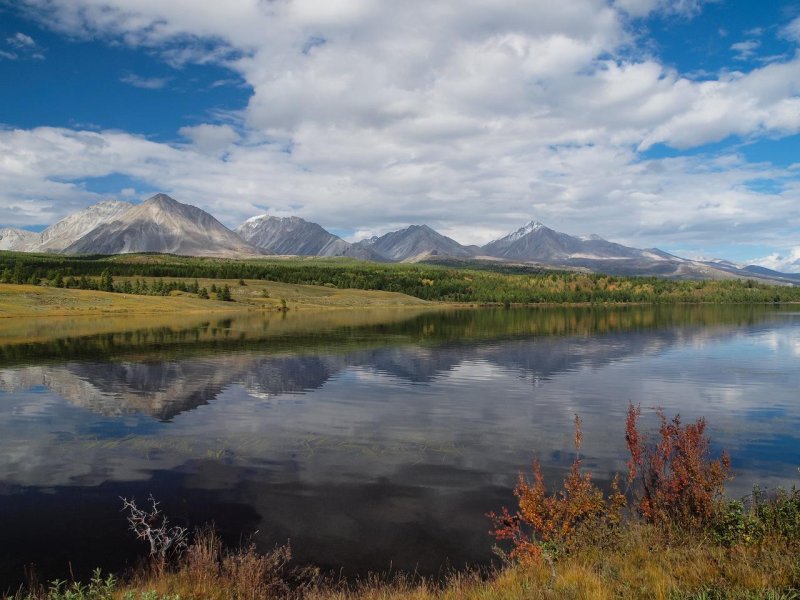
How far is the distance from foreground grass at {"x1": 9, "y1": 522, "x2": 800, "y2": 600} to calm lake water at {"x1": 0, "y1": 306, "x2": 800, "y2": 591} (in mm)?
2113

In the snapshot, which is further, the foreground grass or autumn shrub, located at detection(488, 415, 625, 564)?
autumn shrub, located at detection(488, 415, 625, 564)

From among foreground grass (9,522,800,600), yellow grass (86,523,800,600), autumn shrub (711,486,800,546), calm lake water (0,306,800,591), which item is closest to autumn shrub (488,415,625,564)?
foreground grass (9,522,800,600)

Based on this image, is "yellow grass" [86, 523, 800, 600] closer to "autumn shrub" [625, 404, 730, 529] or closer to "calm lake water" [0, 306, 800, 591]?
"autumn shrub" [625, 404, 730, 529]

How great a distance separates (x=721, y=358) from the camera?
2719 inches

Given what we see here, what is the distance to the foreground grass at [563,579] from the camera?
39.7 ft

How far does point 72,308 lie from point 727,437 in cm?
16833

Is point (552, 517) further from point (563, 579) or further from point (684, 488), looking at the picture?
point (684, 488)

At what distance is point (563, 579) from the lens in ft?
43.1

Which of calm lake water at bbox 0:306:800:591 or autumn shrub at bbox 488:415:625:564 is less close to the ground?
autumn shrub at bbox 488:415:625:564

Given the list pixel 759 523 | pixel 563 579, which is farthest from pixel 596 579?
pixel 759 523

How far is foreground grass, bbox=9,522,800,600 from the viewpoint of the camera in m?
12.1

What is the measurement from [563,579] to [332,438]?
19820 mm

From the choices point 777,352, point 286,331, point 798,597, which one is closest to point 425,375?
point 798,597

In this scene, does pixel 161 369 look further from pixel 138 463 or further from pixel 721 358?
pixel 721 358
